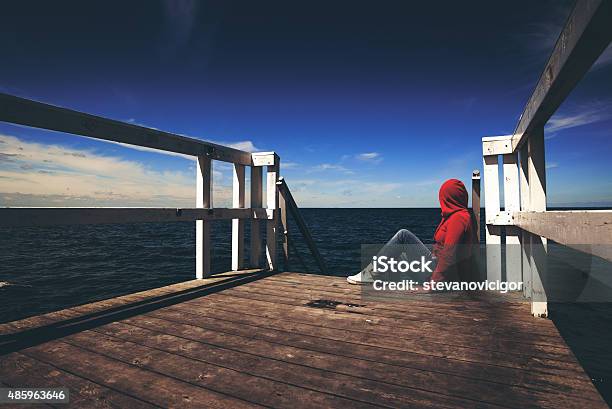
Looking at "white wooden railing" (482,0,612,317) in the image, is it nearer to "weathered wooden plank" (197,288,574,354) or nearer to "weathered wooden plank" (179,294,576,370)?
"weathered wooden plank" (197,288,574,354)

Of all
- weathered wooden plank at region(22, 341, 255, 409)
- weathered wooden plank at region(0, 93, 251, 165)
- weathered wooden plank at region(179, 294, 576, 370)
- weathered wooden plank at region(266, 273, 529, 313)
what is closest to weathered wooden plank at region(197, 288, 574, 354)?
weathered wooden plank at region(179, 294, 576, 370)

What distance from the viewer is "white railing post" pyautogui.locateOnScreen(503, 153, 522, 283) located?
136 inches

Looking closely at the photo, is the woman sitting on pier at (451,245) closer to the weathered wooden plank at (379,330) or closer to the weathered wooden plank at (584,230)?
the weathered wooden plank at (379,330)

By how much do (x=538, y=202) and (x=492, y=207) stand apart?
1.20 meters

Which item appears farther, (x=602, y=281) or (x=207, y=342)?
(x=602, y=281)

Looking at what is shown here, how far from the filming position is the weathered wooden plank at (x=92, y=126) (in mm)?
2363

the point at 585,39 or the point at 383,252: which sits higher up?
the point at 585,39

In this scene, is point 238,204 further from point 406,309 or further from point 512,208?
point 512,208

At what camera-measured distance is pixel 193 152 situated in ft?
13.4

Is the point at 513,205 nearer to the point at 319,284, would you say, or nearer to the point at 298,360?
the point at 319,284

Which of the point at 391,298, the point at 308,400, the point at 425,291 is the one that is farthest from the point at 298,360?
the point at 425,291

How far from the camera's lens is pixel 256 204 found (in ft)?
17.3

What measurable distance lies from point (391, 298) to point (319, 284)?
1.07 m

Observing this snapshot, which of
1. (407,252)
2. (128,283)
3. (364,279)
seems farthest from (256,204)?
(128,283)
